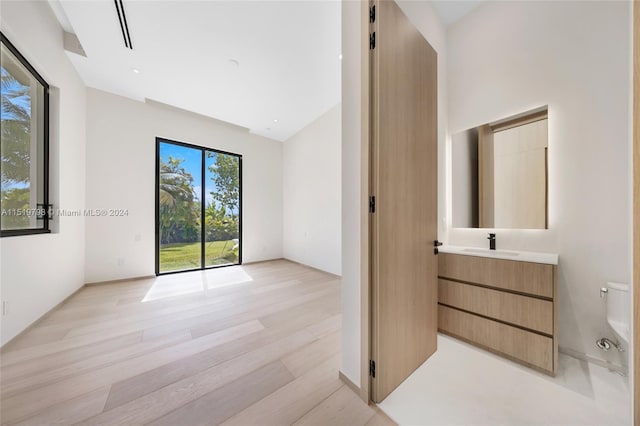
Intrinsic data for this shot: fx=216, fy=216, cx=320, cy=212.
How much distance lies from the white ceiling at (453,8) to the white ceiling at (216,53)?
1082 millimetres

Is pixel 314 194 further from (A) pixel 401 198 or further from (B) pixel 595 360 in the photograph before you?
(B) pixel 595 360

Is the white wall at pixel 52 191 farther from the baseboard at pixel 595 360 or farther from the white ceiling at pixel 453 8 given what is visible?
the baseboard at pixel 595 360

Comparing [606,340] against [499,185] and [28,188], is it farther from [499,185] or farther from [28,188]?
[28,188]

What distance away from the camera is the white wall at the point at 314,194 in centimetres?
389

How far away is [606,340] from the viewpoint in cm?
155

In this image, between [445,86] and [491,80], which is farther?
[445,86]

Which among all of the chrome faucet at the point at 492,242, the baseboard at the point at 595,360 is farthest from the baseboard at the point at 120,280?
the baseboard at the point at 595,360

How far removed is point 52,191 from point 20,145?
65cm

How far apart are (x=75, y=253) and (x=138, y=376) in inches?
105

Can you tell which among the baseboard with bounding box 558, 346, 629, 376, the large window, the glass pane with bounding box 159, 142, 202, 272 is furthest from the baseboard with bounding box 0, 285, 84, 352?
the baseboard with bounding box 558, 346, 629, 376

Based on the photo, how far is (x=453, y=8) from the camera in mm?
2275

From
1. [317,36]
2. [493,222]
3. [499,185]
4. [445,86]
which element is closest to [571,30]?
[445,86]

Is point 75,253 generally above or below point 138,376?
above

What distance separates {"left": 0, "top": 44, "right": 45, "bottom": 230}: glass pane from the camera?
1.94 meters
